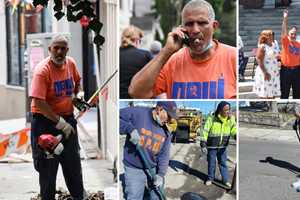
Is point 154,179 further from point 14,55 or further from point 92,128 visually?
point 14,55

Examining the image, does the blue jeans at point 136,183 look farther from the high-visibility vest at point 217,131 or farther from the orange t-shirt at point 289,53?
the orange t-shirt at point 289,53

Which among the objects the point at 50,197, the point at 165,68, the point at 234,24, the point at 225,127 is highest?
the point at 234,24

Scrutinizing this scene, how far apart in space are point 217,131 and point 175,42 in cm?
72

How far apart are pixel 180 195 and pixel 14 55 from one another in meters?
8.21

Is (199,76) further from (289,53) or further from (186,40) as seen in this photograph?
(289,53)

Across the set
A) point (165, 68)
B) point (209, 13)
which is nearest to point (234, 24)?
point (209, 13)

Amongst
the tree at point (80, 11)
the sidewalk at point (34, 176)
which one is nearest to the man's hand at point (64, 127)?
the sidewalk at point (34, 176)

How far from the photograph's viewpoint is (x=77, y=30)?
35.7 ft

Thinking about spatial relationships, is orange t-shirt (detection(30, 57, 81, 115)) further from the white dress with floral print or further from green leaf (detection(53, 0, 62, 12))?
green leaf (detection(53, 0, 62, 12))

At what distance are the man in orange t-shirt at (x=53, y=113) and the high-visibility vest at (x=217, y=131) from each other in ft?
4.49

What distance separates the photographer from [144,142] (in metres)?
5.17

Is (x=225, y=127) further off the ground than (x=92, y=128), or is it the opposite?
(x=225, y=127)

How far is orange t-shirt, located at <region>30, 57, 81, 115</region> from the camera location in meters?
5.78

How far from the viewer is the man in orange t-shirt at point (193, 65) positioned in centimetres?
496
